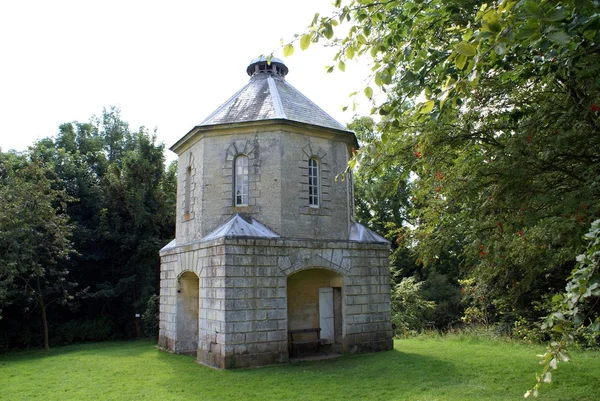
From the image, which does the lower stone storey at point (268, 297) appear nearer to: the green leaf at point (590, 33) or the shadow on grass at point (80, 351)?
the shadow on grass at point (80, 351)

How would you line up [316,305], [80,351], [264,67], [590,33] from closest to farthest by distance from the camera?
[590,33]
[316,305]
[264,67]
[80,351]

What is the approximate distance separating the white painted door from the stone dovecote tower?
0.03 metres

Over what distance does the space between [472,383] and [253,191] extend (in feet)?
24.5

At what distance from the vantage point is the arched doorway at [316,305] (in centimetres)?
1399

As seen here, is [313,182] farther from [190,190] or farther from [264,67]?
[264,67]

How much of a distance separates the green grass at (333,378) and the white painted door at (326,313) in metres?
Result: 1.56

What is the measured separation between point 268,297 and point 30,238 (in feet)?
36.3

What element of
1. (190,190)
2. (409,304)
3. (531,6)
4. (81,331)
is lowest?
(81,331)

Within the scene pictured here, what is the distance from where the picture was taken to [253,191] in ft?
43.8

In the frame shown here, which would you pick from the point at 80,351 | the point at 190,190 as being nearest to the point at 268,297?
the point at 190,190

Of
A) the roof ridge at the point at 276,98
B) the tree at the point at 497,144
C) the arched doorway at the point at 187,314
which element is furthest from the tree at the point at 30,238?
the tree at the point at 497,144

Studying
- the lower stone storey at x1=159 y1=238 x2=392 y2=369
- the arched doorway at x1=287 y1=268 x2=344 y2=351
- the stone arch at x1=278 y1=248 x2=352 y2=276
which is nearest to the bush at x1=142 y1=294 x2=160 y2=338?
the lower stone storey at x1=159 y1=238 x2=392 y2=369

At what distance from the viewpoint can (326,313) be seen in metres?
14.1

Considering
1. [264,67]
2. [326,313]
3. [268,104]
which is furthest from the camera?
[264,67]
